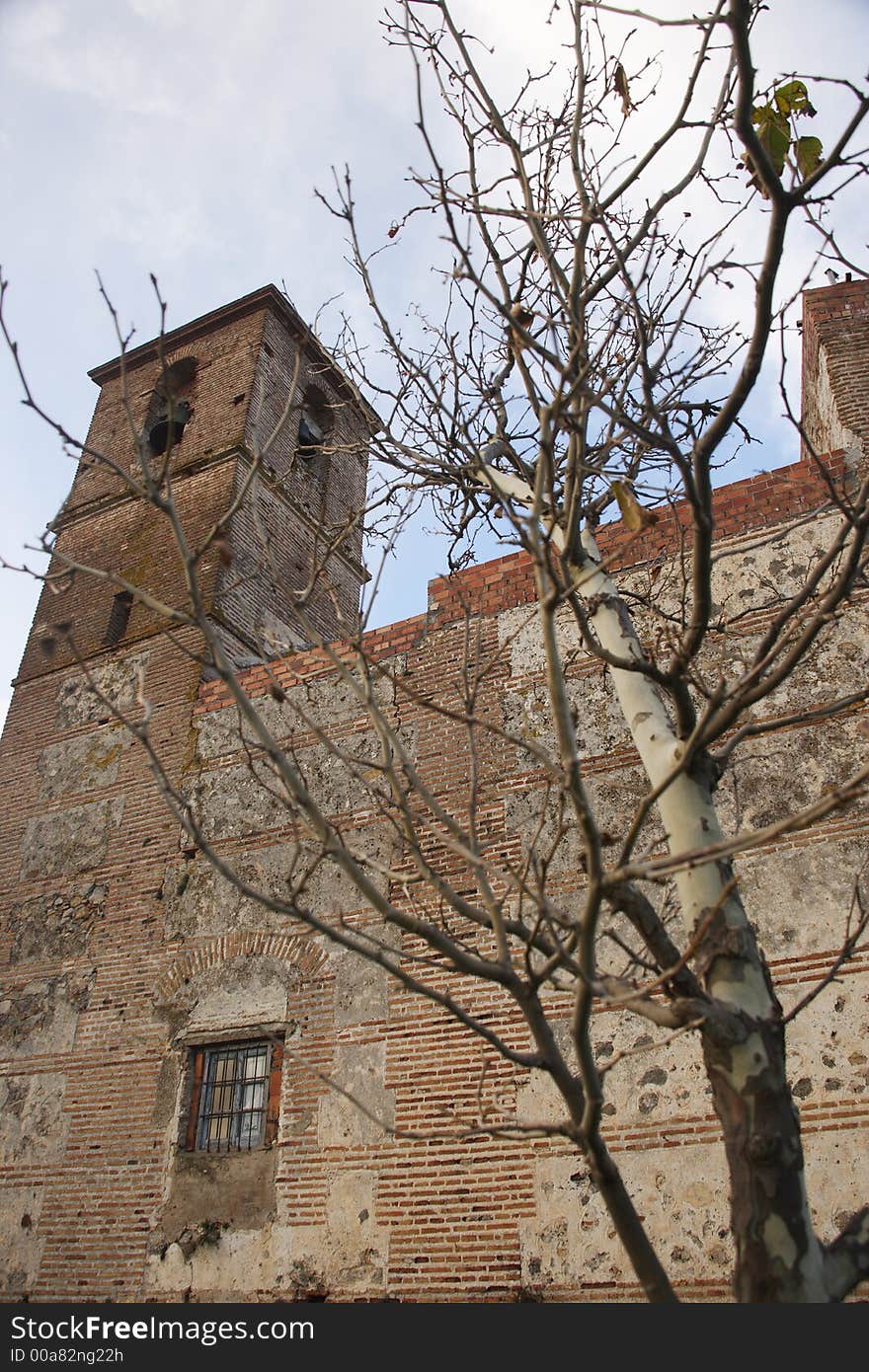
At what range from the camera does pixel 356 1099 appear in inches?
234

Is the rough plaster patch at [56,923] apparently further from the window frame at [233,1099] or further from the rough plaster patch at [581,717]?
the rough plaster patch at [581,717]

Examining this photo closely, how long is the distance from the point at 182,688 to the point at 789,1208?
7.17m

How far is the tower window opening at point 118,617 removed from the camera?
33.3ft

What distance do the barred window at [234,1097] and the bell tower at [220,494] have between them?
3496mm

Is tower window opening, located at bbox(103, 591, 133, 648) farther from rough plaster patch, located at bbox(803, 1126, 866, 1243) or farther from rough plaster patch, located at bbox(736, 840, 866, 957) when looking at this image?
rough plaster patch, located at bbox(803, 1126, 866, 1243)

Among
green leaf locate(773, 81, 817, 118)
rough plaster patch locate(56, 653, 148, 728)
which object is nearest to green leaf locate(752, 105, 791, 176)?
green leaf locate(773, 81, 817, 118)

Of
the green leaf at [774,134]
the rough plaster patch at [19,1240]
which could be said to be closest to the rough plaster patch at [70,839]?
the rough plaster patch at [19,1240]

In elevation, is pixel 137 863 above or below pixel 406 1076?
above

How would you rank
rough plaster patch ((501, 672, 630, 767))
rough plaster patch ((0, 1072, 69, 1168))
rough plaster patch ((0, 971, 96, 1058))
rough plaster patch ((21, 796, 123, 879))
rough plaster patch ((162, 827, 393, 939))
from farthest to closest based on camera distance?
rough plaster patch ((21, 796, 123, 879))
rough plaster patch ((0, 971, 96, 1058))
rough plaster patch ((0, 1072, 69, 1168))
rough plaster patch ((162, 827, 393, 939))
rough plaster patch ((501, 672, 630, 767))

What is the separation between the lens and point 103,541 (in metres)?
11.3

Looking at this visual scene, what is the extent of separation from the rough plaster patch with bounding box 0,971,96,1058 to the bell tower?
2988 millimetres

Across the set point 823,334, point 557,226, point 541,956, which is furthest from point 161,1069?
point 823,334

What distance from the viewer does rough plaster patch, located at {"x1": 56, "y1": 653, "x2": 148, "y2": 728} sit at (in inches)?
362

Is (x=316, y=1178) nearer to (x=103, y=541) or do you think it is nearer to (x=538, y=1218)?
(x=538, y=1218)
